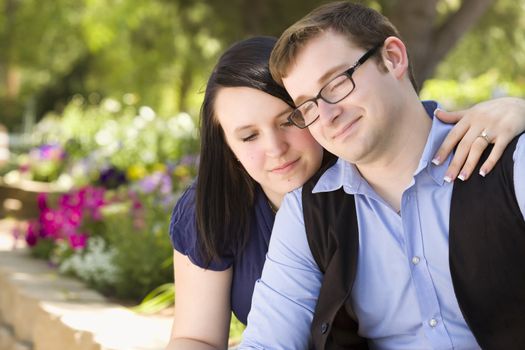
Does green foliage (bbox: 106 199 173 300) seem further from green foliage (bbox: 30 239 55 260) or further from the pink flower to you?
green foliage (bbox: 30 239 55 260)

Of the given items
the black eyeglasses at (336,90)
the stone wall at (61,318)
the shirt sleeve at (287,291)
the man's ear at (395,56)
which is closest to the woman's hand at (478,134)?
the man's ear at (395,56)

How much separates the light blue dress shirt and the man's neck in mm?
29

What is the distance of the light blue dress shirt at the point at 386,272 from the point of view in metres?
2.24

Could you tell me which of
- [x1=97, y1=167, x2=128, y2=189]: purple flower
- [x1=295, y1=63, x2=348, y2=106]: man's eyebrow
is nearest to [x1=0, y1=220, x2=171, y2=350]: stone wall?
[x1=97, y1=167, x2=128, y2=189]: purple flower

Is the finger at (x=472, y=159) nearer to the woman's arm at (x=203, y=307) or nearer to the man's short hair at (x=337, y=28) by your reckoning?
the man's short hair at (x=337, y=28)

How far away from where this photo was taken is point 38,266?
618 centimetres

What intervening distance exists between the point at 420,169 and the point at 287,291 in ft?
1.71

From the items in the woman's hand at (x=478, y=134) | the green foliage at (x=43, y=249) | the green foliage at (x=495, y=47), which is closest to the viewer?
the woman's hand at (x=478, y=134)

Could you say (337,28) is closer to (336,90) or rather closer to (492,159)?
(336,90)

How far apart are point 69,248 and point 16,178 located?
4990 mm

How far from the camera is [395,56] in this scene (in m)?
2.35

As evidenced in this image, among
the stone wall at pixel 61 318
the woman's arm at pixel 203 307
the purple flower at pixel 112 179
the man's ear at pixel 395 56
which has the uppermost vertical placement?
the man's ear at pixel 395 56

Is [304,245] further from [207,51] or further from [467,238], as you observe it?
[207,51]

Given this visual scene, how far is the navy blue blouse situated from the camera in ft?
9.53
